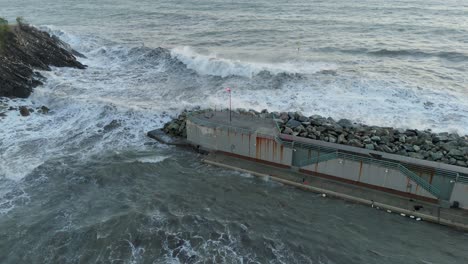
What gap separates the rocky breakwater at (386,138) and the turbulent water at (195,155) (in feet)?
12.3

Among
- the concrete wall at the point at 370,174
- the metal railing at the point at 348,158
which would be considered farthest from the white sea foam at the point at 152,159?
the concrete wall at the point at 370,174

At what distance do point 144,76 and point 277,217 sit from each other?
24861 mm

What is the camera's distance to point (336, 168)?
18.8 metres

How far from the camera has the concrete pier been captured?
660 inches

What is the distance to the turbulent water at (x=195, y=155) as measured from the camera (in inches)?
593

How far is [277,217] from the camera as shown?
16.7m

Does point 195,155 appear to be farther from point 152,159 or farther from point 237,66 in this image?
point 237,66

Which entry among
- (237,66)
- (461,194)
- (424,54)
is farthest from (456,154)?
(424,54)

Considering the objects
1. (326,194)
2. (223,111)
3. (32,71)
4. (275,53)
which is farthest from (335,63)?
(32,71)

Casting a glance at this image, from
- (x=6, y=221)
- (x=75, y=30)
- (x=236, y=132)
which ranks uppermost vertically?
(x=75, y=30)

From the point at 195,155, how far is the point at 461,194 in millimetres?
14056

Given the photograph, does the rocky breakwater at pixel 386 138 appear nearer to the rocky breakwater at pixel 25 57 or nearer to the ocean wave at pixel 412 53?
the ocean wave at pixel 412 53

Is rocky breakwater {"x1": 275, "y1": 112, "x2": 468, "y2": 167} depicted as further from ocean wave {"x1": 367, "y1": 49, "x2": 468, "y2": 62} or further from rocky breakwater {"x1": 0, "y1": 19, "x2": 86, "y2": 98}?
rocky breakwater {"x1": 0, "y1": 19, "x2": 86, "y2": 98}

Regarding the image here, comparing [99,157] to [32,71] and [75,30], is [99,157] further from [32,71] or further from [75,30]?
[75,30]
